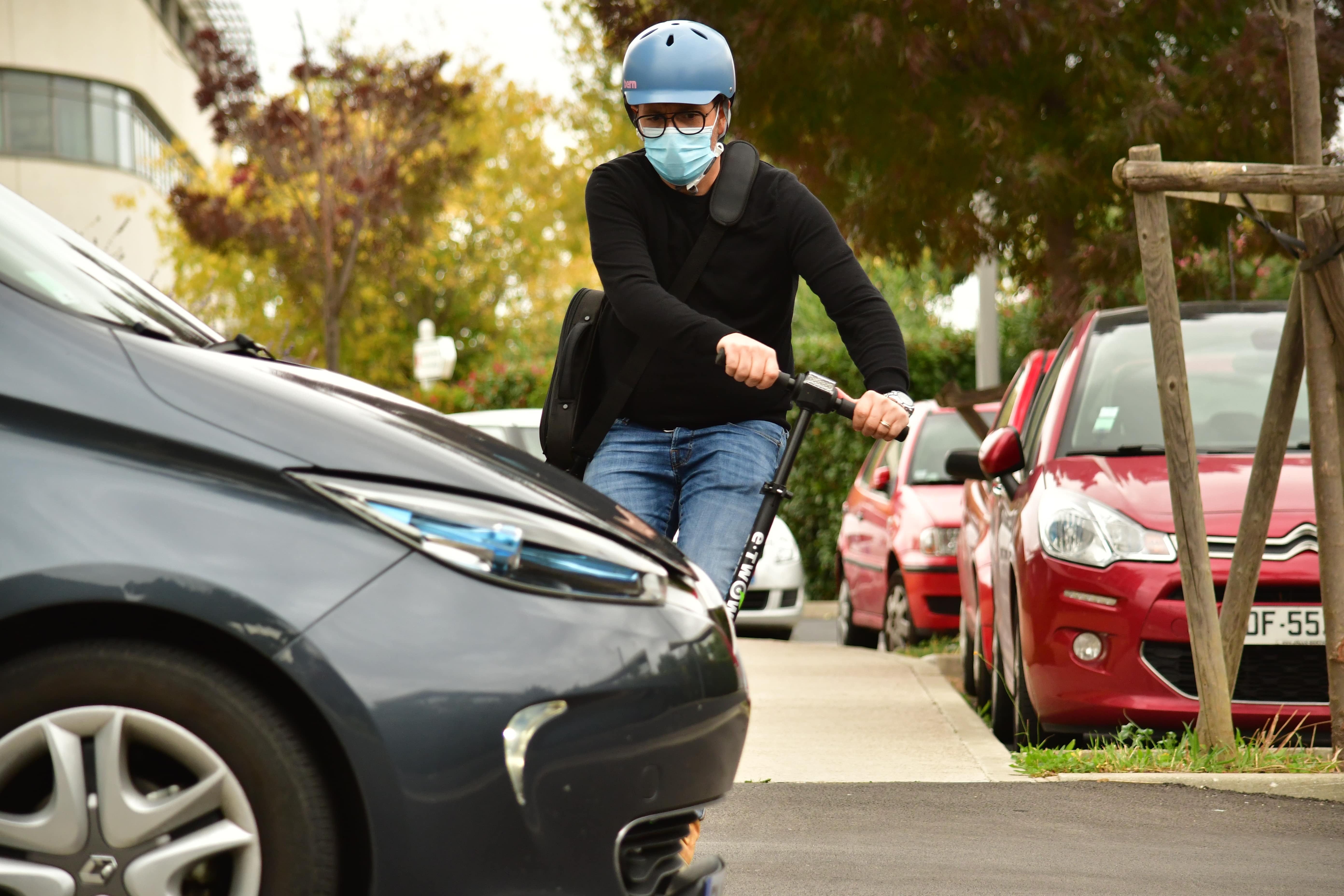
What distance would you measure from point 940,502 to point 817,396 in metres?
6.92

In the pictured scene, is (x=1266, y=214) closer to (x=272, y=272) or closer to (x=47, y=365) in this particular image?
(x=47, y=365)

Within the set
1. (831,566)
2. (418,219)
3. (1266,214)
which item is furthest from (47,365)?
(418,219)

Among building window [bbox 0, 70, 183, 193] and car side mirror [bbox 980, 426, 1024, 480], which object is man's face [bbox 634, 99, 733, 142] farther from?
building window [bbox 0, 70, 183, 193]

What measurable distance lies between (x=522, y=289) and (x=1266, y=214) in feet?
108

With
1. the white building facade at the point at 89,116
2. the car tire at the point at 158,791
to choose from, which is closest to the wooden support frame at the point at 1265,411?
the car tire at the point at 158,791

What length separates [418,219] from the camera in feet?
91.1

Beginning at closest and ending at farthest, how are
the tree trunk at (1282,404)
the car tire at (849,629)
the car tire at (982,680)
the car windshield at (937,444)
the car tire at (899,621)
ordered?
the tree trunk at (1282,404) < the car tire at (982,680) < the car tire at (899,621) < the car windshield at (937,444) < the car tire at (849,629)

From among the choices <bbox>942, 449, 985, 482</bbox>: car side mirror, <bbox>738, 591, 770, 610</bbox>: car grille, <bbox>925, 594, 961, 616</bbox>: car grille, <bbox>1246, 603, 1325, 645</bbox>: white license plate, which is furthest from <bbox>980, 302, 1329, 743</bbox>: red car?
<bbox>738, 591, 770, 610</bbox>: car grille

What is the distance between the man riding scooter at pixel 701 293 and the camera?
3.55 meters

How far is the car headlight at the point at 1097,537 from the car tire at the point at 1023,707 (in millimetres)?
380

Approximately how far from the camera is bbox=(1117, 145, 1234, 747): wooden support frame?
505 cm

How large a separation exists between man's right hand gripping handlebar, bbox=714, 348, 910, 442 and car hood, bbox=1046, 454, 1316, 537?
225 cm

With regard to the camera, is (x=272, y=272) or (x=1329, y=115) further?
(x=272, y=272)

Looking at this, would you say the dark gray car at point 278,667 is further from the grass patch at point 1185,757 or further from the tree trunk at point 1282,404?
the tree trunk at point 1282,404
